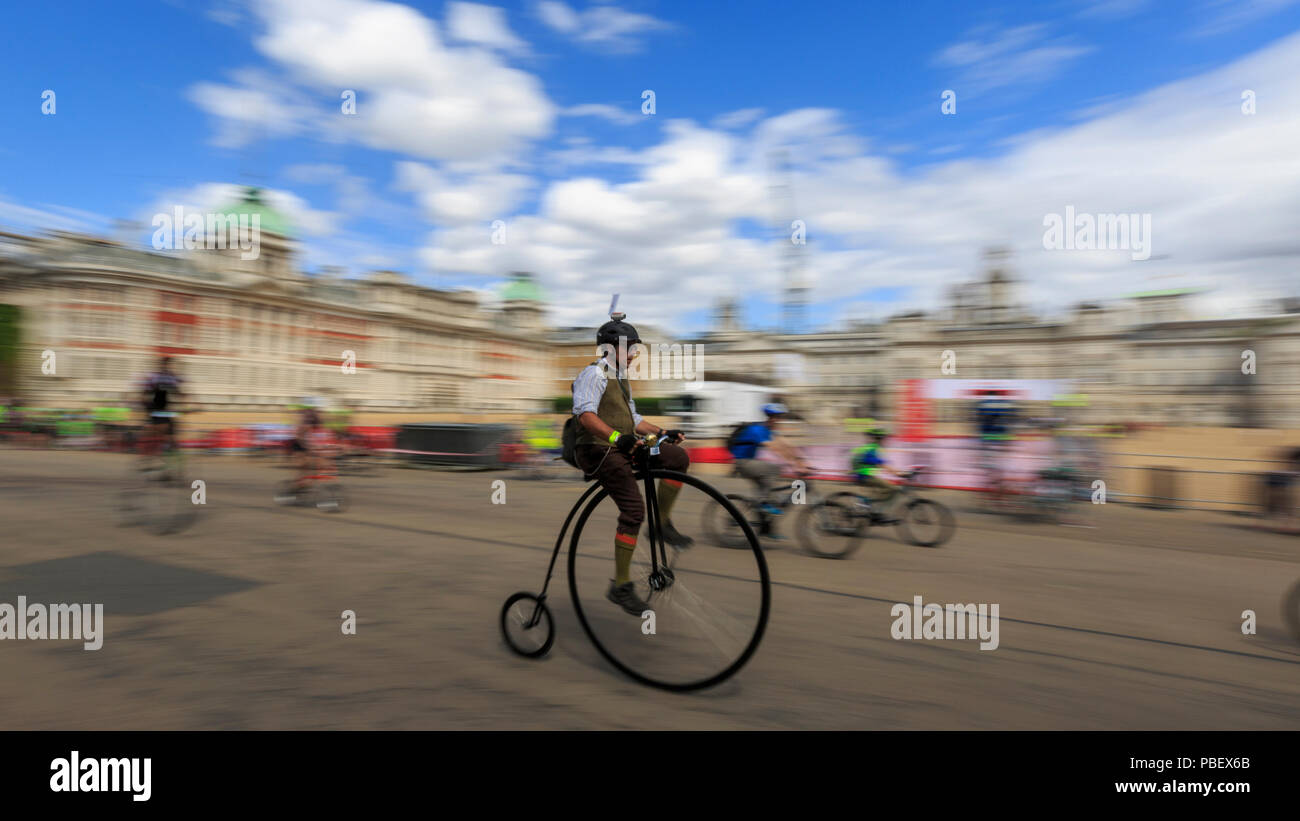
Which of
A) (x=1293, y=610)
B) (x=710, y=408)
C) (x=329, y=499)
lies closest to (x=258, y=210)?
(x=710, y=408)

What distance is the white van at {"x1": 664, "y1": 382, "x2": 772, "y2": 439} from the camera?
35.2 m

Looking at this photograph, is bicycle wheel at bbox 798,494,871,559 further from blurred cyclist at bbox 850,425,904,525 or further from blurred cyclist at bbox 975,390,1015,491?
blurred cyclist at bbox 975,390,1015,491

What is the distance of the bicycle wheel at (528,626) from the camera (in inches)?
175

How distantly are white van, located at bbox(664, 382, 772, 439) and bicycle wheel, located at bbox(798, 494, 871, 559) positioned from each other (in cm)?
2564

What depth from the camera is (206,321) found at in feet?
202

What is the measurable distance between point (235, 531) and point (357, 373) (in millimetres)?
72651

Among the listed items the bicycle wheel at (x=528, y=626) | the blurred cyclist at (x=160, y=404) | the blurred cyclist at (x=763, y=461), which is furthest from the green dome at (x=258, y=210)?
the bicycle wheel at (x=528, y=626)

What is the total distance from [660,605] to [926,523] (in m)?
5.91

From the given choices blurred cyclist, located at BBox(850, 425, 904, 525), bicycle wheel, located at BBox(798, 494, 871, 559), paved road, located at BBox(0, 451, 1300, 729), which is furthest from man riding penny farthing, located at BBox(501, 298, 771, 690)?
blurred cyclist, located at BBox(850, 425, 904, 525)

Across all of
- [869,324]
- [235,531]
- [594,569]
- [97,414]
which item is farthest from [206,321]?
[869,324]

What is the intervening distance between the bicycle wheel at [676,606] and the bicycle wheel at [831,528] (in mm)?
3565

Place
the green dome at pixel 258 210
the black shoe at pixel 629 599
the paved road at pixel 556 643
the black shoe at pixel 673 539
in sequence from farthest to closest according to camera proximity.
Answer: the green dome at pixel 258 210, the black shoe at pixel 673 539, the black shoe at pixel 629 599, the paved road at pixel 556 643

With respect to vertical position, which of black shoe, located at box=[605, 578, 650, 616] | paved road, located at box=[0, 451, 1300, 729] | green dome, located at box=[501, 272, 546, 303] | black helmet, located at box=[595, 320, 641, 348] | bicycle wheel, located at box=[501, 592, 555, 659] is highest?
green dome, located at box=[501, 272, 546, 303]

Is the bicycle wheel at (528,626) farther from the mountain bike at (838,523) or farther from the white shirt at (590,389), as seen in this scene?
the mountain bike at (838,523)
